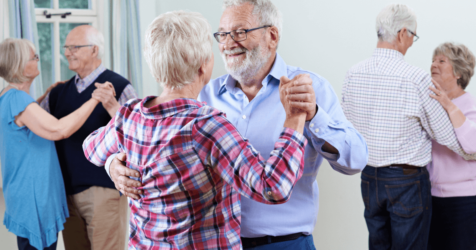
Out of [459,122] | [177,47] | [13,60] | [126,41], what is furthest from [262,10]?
[126,41]

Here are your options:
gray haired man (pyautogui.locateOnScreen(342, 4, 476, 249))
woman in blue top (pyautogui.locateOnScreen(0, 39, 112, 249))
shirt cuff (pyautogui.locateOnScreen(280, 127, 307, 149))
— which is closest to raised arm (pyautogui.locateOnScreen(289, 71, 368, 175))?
shirt cuff (pyautogui.locateOnScreen(280, 127, 307, 149))

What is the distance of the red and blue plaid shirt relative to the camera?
3.17 feet

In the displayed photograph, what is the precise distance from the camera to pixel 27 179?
239 cm

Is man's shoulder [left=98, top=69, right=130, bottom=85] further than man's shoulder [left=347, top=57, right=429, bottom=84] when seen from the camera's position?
Yes

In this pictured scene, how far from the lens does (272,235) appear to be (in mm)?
1401

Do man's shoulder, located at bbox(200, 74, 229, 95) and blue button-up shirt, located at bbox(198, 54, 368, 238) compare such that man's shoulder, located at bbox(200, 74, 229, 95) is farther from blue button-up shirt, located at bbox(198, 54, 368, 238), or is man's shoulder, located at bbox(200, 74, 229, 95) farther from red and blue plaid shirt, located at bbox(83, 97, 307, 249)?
red and blue plaid shirt, located at bbox(83, 97, 307, 249)

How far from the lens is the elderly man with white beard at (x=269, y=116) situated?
126 cm

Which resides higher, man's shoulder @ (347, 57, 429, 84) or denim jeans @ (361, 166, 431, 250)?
man's shoulder @ (347, 57, 429, 84)

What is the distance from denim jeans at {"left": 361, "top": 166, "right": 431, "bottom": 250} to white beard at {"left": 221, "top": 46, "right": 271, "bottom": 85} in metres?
1.20

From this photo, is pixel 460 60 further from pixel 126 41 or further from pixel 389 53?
pixel 126 41

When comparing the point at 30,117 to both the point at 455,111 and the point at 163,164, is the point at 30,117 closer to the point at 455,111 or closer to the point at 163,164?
the point at 163,164

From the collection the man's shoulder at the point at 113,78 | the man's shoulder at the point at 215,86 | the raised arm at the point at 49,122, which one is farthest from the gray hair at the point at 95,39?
the man's shoulder at the point at 215,86

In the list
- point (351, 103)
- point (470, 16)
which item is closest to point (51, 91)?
point (351, 103)

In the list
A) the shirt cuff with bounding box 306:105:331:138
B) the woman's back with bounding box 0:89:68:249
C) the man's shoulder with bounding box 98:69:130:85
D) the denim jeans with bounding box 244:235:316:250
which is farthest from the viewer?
the man's shoulder with bounding box 98:69:130:85
